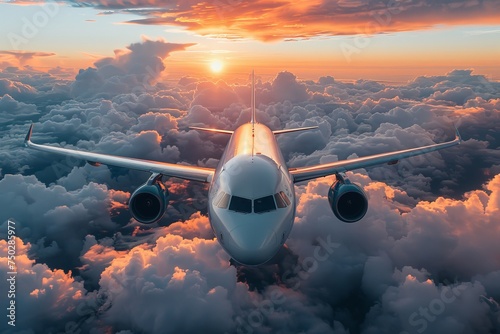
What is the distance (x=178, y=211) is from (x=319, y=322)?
315ft

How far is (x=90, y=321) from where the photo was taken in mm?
80438

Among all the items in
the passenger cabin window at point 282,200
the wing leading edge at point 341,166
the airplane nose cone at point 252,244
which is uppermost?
the passenger cabin window at point 282,200

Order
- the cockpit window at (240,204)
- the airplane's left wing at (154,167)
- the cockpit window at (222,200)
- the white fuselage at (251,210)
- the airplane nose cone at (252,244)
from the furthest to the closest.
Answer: the airplane's left wing at (154,167) → the cockpit window at (222,200) → the cockpit window at (240,204) → the white fuselage at (251,210) → the airplane nose cone at (252,244)

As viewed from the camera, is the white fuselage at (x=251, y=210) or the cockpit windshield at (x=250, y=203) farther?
the cockpit windshield at (x=250, y=203)

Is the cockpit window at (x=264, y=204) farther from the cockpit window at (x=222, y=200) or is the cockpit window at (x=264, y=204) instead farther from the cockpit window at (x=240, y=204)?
the cockpit window at (x=222, y=200)

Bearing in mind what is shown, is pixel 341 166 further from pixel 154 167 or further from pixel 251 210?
pixel 154 167

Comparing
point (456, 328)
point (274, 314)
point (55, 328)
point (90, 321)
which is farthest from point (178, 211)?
point (456, 328)

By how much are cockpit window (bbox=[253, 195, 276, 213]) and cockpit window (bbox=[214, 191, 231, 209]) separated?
4.48 ft

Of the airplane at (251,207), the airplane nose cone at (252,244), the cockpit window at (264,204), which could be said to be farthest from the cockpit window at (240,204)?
the airplane nose cone at (252,244)

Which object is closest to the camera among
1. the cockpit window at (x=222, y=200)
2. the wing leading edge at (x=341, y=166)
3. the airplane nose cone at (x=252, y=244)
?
the airplane nose cone at (x=252, y=244)

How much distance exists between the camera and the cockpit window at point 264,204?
1202 centimetres

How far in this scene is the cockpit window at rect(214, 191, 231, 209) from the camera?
12601 millimetres

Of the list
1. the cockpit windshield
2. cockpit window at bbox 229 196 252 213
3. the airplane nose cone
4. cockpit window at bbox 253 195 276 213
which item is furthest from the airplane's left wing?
the airplane nose cone

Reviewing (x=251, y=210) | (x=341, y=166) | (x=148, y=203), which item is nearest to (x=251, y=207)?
(x=251, y=210)
